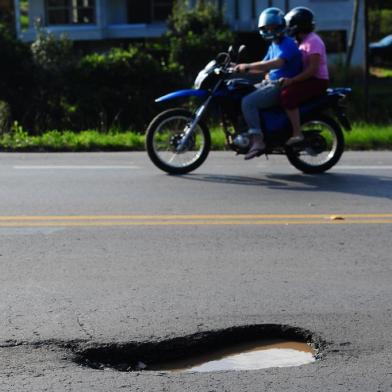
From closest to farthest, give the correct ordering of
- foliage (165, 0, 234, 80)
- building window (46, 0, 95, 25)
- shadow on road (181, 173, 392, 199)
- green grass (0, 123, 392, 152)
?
shadow on road (181, 173, 392, 199) < green grass (0, 123, 392, 152) < foliage (165, 0, 234, 80) < building window (46, 0, 95, 25)

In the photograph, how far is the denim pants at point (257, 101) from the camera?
1029cm

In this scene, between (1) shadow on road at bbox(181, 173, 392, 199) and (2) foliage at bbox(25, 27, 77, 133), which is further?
(2) foliage at bbox(25, 27, 77, 133)

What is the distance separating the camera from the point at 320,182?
10125mm

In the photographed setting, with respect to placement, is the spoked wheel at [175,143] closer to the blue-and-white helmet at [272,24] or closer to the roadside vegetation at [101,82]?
the blue-and-white helmet at [272,24]

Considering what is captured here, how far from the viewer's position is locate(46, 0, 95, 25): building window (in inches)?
1613

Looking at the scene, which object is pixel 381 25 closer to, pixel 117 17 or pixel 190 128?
pixel 117 17

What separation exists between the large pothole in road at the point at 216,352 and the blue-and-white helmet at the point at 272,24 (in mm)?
5478

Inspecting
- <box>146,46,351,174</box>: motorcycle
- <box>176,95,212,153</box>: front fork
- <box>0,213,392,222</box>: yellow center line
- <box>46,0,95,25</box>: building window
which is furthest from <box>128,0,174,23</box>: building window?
<box>0,213,392,222</box>: yellow center line

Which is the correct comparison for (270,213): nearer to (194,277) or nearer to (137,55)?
(194,277)

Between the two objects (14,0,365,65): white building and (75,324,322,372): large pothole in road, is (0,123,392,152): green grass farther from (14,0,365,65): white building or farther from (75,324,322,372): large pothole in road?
(14,0,365,65): white building

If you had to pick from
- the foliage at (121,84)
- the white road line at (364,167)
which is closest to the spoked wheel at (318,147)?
the white road line at (364,167)

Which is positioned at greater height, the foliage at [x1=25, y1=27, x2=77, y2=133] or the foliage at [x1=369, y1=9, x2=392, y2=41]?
the foliage at [x1=369, y1=9, x2=392, y2=41]

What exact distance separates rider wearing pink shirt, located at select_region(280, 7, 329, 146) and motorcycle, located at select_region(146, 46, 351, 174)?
A: 4.9 inches

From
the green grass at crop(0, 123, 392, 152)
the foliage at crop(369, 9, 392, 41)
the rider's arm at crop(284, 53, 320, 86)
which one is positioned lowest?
the green grass at crop(0, 123, 392, 152)
